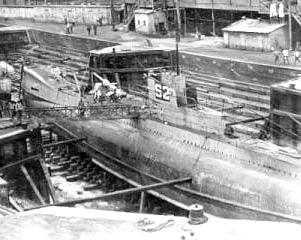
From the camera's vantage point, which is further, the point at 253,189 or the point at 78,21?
the point at 78,21

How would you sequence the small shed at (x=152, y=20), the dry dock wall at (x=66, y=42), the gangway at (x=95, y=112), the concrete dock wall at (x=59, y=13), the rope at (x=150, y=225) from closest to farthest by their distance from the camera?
the rope at (x=150, y=225) < the gangway at (x=95, y=112) < the dry dock wall at (x=66, y=42) < the small shed at (x=152, y=20) < the concrete dock wall at (x=59, y=13)

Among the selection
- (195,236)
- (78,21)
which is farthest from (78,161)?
(78,21)

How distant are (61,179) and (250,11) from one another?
846 inches

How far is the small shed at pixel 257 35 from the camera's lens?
126 feet

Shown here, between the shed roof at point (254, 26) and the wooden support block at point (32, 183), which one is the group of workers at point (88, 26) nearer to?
the shed roof at point (254, 26)

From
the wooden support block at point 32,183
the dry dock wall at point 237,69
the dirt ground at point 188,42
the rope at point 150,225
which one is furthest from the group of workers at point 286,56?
the rope at point 150,225

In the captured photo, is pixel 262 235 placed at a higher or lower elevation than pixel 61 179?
higher

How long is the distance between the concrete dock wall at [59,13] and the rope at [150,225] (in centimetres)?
4934

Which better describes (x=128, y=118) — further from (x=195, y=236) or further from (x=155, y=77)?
(x=195, y=236)

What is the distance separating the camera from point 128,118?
92.6ft

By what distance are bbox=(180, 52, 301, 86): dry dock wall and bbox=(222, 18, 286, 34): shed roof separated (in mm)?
3740

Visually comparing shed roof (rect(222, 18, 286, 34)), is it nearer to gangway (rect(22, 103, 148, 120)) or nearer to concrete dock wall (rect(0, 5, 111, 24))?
gangway (rect(22, 103, 148, 120))

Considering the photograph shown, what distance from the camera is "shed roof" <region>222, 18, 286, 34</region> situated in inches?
1515

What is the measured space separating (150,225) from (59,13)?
5570 cm
